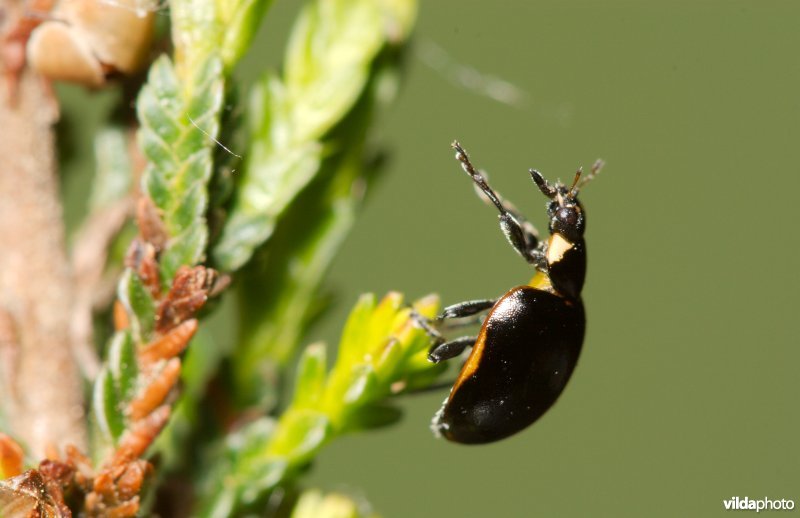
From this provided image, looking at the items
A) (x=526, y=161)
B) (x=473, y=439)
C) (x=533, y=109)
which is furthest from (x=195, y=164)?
(x=526, y=161)

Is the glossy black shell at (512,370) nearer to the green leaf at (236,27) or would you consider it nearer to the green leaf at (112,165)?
the green leaf at (236,27)

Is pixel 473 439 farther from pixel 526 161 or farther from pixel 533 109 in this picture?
pixel 526 161

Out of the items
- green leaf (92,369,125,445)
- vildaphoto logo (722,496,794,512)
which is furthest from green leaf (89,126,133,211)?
vildaphoto logo (722,496,794,512)

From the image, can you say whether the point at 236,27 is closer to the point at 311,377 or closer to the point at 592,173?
the point at 311,377

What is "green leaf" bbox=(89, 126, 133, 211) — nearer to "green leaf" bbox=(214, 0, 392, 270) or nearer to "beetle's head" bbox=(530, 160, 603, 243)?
"green leaf" bbox=(214, 0, 392, 270)

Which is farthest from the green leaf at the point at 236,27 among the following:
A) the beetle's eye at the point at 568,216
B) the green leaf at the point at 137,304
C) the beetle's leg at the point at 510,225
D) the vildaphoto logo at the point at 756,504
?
the vildaphoto logo at the point at 756,504
